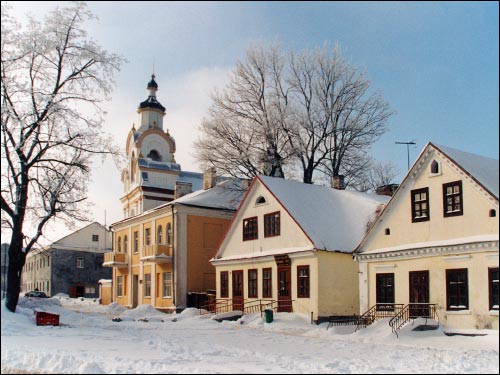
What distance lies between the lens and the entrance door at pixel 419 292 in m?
22.7

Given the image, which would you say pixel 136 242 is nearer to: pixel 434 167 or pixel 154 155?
pixel 154 155

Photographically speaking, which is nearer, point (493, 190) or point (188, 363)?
point (188, 363)

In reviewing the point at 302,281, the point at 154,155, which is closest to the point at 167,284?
the point at 302,281

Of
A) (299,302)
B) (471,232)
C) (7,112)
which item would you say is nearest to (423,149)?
(471,232)

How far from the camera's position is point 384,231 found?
24609mm

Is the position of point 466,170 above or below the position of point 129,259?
above

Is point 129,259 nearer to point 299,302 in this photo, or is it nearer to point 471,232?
point 299,302

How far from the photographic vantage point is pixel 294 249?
28172 millimetres

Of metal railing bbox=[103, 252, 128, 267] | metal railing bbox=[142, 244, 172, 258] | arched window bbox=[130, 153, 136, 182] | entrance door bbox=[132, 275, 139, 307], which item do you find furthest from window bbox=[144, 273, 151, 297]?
arched window bbox=[130, 153, 136, 182]

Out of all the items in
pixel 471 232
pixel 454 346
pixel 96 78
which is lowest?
pixel 454 346

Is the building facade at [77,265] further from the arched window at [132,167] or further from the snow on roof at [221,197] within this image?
the snow on roof at [221,197]

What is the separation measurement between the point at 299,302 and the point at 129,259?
19802 millimetres

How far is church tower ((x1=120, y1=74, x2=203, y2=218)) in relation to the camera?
209 feet

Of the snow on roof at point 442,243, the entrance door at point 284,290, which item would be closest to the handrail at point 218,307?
the entrance door at point 284,290
